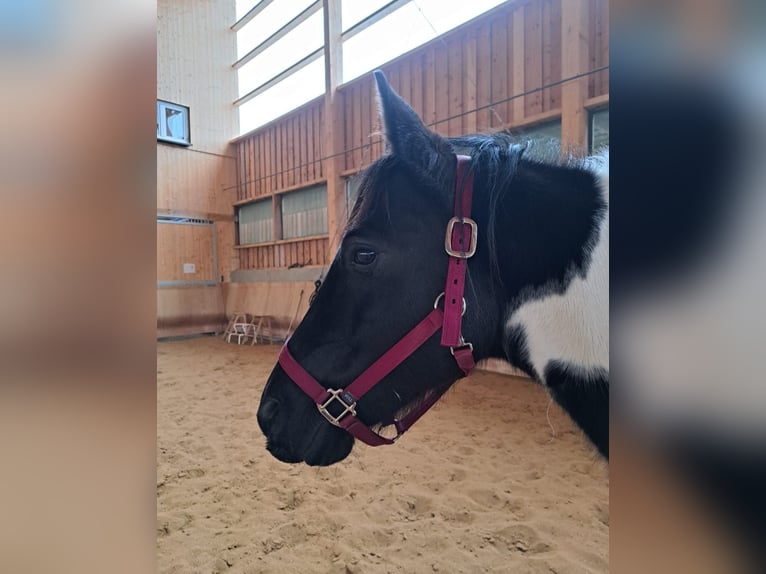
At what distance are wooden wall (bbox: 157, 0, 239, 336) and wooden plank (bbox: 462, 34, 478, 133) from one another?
667cm

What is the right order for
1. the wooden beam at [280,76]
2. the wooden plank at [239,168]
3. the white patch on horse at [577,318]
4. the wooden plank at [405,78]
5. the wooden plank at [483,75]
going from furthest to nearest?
the wooden plank at [239,168], the wooden beam at [280,76], the wooden plank at [405,78], the wooden plank at [483,75], the white patch on horse at [577,318]

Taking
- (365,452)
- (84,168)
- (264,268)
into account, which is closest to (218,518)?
(365,452)

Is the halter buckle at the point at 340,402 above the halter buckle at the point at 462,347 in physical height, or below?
below

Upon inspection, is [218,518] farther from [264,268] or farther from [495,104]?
[264,268]

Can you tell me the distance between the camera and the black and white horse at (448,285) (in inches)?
34.6

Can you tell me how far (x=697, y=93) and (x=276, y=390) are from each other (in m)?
1.02

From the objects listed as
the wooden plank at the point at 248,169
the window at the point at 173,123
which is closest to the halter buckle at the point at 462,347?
the wooden plank at the point at 248,169

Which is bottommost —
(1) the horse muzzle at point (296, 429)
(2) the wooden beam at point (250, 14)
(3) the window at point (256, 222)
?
(1) the horse muzzle at point (296, 429)

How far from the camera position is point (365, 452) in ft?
9.70

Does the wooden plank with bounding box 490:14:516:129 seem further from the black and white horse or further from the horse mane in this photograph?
the black and white horse

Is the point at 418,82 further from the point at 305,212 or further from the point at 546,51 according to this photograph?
the point at 305,212

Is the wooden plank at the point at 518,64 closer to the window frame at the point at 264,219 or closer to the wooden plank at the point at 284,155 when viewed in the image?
the wooden plank at the point at 284,155

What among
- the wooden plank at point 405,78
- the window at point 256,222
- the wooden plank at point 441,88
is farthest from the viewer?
the window at point 256,222

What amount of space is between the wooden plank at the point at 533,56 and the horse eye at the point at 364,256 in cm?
418
